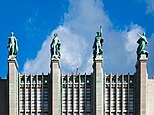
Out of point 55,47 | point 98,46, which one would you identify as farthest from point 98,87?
point 55,47

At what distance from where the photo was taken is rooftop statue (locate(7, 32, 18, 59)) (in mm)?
54531

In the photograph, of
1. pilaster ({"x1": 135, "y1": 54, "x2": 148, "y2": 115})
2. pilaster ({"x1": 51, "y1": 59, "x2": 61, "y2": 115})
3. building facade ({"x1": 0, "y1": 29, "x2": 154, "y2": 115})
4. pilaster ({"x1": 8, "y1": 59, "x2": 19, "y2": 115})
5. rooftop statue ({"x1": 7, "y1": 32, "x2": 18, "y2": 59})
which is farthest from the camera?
rooftop statue ({"x1": 7, "y1": 32, "x2": 18, "y2": 59})

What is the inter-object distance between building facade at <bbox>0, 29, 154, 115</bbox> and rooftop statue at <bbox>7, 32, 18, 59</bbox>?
0.67 metres

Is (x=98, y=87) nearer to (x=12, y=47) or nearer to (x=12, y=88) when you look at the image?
(x=12, y=88)

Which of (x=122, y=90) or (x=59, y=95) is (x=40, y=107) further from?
(x=122, y=90)

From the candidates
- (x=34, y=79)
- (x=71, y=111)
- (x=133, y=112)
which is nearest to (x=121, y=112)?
(x=133, y=112)

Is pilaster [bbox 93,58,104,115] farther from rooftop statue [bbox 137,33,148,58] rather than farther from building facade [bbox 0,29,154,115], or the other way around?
rooftop statue [bbox 137,33,148,58]

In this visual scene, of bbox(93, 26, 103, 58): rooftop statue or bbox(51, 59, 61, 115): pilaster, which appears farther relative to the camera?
bbox(93, 26, 103, 58): rooftop statue

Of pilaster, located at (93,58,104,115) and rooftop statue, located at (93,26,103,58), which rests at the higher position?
rooftop statue, located at (93,26,103,58)

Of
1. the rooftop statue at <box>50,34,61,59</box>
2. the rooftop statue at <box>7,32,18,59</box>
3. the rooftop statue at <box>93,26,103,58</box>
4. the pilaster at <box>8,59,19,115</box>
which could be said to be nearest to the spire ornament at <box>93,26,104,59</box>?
the rooftop statue at <box>93,26,103,58</box>

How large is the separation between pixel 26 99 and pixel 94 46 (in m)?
8.96

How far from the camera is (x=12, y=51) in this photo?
54625mm

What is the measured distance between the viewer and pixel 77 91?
180 feet

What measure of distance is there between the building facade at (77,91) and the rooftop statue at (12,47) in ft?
2.18
